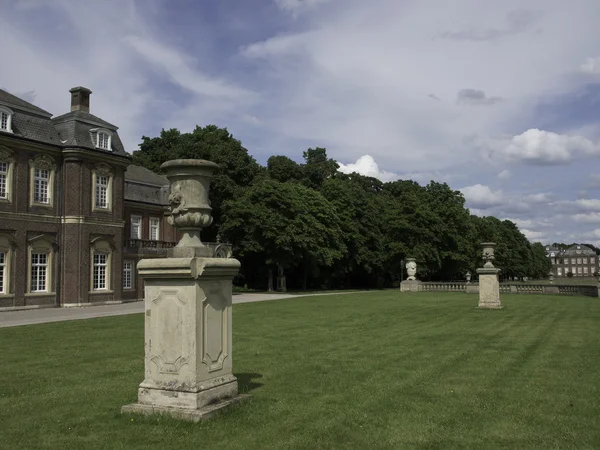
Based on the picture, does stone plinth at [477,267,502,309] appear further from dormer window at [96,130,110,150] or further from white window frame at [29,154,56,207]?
white window frame at [29,154,56,207]

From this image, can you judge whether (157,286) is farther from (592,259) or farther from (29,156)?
(592,259)

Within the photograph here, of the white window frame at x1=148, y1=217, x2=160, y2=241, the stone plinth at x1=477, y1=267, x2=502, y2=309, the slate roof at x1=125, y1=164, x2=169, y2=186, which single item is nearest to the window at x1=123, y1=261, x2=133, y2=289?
the white window frame at x1=148, y1=217, x2=160, y2=241

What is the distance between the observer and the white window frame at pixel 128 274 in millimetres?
40688

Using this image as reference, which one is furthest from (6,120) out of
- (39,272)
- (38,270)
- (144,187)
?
(144,187)

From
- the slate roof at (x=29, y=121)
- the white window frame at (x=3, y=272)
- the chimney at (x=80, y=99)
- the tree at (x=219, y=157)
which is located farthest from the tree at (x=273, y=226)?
the white window frame at (x=3, y=272)

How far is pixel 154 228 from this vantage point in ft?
151

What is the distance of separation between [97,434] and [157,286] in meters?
1.85

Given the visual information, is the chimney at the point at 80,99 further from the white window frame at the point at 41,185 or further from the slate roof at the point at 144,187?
the slate roof at the point at 144,187

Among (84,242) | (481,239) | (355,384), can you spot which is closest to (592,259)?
(481,239)

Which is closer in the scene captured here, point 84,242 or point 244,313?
point 244,313

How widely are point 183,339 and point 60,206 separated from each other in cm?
3090

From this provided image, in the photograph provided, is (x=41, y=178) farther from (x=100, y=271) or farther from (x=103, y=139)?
→ (x=100, y=271)

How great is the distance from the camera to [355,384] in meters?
8.74

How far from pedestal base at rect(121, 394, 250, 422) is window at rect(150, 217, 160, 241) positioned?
3973cm
